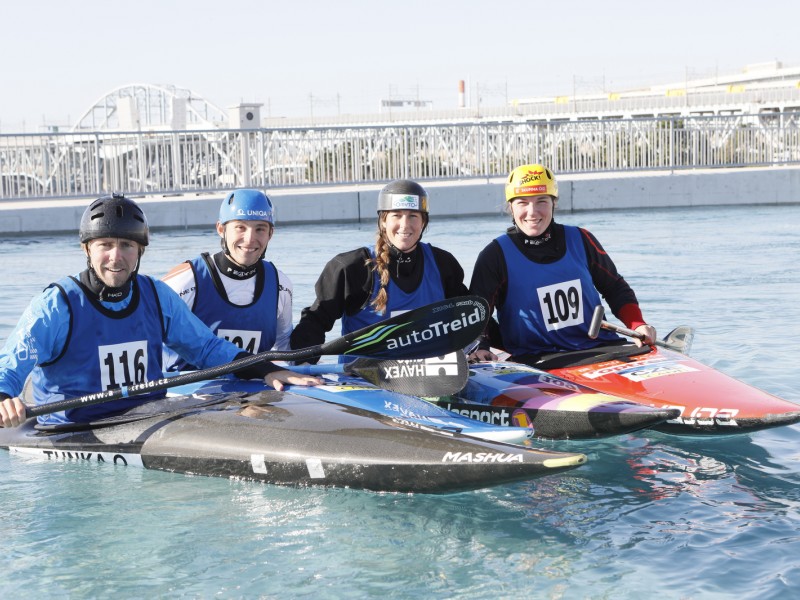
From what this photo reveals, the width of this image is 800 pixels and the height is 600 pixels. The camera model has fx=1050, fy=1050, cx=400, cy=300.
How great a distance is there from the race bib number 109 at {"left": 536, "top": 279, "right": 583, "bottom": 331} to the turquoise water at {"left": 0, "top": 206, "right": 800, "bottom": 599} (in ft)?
2.88

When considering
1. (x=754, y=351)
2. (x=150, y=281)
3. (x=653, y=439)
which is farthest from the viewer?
(x=754, y=351)

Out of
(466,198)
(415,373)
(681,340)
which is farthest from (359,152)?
(415,373)

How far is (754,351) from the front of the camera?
7855 millimetres

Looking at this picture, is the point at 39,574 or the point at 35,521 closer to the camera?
the point at 39,574

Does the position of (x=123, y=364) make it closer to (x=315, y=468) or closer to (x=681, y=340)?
(x=315, y=468)

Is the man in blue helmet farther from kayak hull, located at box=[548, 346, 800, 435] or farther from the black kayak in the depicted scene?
kayak hull, located at box=[548, 346, 800, 435]

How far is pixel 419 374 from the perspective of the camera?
5398 millimetres

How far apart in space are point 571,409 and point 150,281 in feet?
7.08

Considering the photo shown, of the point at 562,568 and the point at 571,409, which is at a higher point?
the point at 571,409

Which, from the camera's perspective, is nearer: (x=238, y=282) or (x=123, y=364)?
(x=123, y=364)

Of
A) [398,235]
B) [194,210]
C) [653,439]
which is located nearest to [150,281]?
[398,235]

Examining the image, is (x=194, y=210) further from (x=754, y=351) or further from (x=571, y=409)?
(x=571, y=409)

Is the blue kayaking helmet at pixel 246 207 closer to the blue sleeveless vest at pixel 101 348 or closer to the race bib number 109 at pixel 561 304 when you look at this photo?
the blue sleeveless vest at pixel 101 348

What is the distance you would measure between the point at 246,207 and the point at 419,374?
1.27 meters
